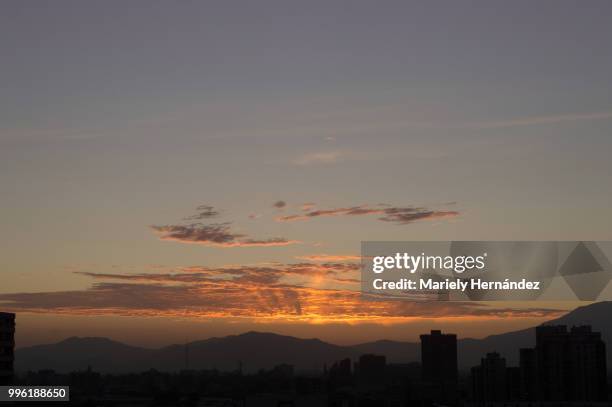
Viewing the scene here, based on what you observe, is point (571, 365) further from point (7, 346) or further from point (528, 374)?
point (7, 346)

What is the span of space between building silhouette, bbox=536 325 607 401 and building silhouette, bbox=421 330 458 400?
39.1 m

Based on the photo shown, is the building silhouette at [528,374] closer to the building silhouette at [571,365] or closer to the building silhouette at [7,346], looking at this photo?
the building silhouette at [571,365]

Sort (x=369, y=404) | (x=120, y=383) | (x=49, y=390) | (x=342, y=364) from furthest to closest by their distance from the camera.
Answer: (x=342, y=364) → (x=120, y=383) → (x=369, y=404) → (x=49, y=390)

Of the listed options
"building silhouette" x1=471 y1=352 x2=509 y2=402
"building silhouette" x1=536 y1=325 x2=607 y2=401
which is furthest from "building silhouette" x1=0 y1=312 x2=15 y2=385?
"building silhouette" x1=471 y1=352 x2=509 y2=402

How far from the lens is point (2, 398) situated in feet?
210

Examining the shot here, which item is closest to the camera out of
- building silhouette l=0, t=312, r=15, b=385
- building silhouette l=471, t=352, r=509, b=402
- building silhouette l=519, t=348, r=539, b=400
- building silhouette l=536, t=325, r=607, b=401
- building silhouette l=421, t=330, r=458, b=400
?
building silhouette l=0, t=312, r=15, b=385

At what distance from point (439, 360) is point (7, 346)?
376 ft

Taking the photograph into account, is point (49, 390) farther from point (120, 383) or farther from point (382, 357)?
point (382, 357)

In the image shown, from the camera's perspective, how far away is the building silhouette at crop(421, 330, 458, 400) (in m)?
160

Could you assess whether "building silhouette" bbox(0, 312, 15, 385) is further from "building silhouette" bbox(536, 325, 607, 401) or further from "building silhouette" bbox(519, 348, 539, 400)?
"building silhouette" bbox(536, 325, 607, 401)

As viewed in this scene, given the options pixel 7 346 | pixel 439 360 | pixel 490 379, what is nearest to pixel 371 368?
pixel 439 360

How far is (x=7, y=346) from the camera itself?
74.8 m

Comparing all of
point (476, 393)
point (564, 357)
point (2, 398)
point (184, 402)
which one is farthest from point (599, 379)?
point (2, 398)

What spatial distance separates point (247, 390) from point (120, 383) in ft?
101
